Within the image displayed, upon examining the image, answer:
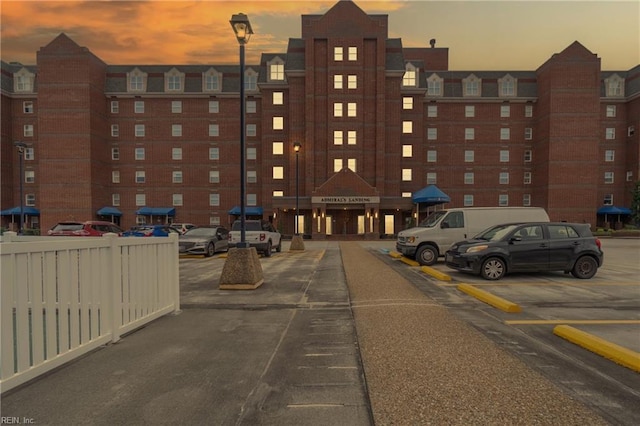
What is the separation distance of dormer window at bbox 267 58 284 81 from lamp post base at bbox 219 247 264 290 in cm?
4105

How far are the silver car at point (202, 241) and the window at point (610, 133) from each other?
56866 mm

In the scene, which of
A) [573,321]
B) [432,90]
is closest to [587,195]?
[432,90]

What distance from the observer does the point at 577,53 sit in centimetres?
4428

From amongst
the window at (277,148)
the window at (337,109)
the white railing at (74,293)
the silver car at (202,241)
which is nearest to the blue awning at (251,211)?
the window at (277,148)

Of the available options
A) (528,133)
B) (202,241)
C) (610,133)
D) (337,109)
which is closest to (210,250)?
(202,241)

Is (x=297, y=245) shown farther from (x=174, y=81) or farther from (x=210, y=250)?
(x=174, y=81)

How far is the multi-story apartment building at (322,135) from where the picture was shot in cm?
4281

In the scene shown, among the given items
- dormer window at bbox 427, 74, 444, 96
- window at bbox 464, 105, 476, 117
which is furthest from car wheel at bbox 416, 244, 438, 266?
window at bbox 464, 105, 476, 117

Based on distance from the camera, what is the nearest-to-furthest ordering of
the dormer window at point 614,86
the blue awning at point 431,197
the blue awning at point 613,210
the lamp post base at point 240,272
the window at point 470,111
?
the lamp post base at point 240,272, the blue awning at point 431,197, the blue awning at point 613,210, the window at point 470,111, the dormer window at point 614,86

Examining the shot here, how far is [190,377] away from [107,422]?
97cm

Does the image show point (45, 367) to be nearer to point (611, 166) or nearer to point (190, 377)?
point (190, 377)

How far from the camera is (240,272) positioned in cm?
923

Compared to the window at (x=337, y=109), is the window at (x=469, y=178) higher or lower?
lower

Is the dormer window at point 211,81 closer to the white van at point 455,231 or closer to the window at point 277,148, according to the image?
the window at point 277,148
